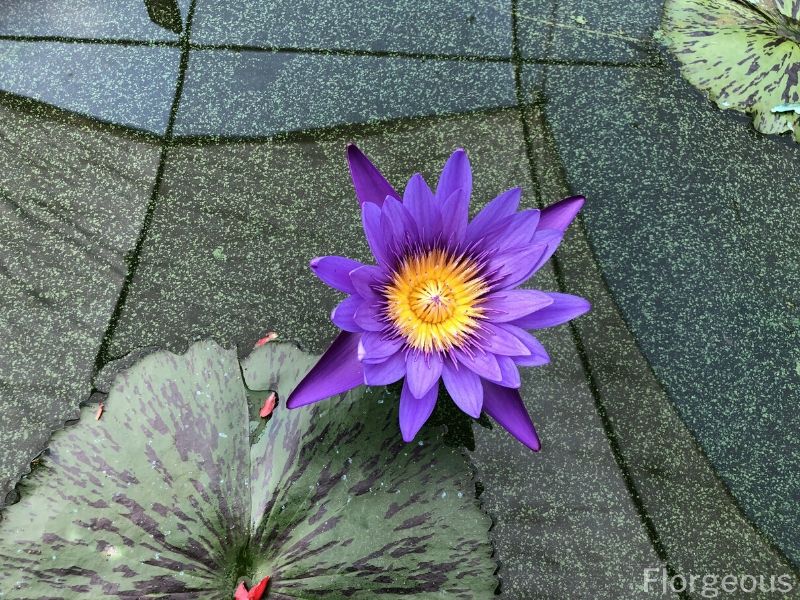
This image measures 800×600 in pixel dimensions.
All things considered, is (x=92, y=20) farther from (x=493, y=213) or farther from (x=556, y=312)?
(x=556, y=312)

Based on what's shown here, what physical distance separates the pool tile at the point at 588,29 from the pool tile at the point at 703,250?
0.22 feet

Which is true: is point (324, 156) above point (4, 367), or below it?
above

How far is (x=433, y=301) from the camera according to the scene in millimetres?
1164

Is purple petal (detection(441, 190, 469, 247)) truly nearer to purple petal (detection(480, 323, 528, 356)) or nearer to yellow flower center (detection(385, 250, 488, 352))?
yellow flower center (detection(385, 250, 488, 352))

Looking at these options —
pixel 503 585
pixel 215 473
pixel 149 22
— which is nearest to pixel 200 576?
pixel 215 473

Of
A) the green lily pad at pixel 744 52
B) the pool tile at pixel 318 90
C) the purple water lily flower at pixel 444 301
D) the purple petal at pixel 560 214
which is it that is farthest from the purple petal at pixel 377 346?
the green lily pad at pixel 744 52

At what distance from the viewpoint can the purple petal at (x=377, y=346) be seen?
1.07 m

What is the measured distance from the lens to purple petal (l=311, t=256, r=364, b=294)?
1046 mm

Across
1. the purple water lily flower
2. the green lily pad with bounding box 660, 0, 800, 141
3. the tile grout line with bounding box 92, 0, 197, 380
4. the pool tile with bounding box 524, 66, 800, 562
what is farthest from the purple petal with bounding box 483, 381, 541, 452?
the green lily pad with bounding box 660, 0, 800, 141

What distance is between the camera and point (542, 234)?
45.0 inches

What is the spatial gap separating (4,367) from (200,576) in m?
0.80

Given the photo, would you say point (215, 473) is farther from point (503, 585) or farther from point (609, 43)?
point (609, 43)

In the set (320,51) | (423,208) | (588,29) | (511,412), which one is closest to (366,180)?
(423,208)

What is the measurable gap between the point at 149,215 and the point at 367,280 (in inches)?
36.6
